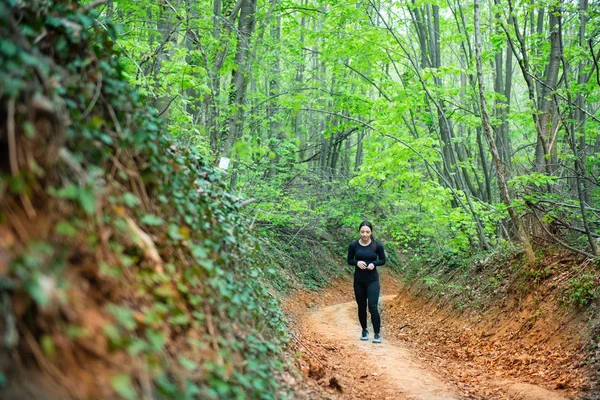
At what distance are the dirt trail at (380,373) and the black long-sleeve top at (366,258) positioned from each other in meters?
1.17

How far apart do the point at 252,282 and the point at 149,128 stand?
78.8 inches

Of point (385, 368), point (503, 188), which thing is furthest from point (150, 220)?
point (503, 188)

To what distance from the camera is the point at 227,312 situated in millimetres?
3717

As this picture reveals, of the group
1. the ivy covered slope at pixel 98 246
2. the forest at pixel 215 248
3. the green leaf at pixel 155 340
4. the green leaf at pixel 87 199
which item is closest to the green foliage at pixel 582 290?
the forest at pixel 215 248

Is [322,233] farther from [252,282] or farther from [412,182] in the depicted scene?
[252,282]

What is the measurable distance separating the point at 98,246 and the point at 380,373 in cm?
501

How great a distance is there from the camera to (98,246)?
8.34ft

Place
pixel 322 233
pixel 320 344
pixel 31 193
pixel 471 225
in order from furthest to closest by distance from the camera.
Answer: pixel 322 233 < pixel 471 225 < pixel 320 344 < pixel 31 193

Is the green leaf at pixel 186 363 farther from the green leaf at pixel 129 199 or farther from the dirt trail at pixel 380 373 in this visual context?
the dirt trail at pixel 380 373

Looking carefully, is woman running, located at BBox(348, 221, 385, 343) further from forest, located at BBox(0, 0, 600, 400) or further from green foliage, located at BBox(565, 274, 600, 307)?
green foliage, located at BBox(565, 274, 600, 307)

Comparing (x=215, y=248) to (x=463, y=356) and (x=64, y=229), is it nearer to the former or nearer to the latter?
(x=64, y=229)

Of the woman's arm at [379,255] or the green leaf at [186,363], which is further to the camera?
the woman's arm at [379,255]

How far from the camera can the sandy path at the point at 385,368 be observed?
5777 mm

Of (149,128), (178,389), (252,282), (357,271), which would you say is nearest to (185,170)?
(149,128)
